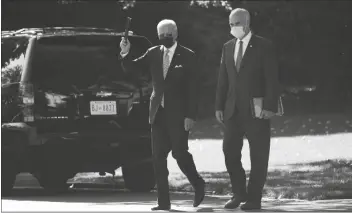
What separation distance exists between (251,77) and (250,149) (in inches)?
27.0

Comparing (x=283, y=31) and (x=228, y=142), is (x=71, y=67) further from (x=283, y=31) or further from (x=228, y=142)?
(x=283, y=31)

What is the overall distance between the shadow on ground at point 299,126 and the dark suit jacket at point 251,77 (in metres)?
12.8

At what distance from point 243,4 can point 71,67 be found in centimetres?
2105

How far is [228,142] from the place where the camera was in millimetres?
11070

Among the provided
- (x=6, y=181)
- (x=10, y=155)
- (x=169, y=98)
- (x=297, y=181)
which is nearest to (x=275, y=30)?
(x=297, y=181)

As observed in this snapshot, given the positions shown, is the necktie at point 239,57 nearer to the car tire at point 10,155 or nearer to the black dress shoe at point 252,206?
the black dress shoe at point 252,206

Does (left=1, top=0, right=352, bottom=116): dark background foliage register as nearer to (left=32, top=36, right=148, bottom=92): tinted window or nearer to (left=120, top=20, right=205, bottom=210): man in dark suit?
(left=32, top=36, right=148, bottom=92): tinted window

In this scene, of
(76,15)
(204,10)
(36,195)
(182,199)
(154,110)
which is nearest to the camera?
(154,110)

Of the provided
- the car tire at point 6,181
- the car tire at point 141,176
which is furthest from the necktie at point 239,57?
the car tire at point 6,181

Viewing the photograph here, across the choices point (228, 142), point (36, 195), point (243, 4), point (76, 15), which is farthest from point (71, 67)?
point (243, 4)

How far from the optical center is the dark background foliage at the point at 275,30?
3244 cm

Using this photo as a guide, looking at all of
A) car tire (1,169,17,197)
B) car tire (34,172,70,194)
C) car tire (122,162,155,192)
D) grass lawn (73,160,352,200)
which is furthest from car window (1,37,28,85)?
grass lawn (73,160,352,200)

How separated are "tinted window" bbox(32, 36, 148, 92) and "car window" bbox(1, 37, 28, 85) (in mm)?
217

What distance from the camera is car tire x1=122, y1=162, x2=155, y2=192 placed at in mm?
14117
